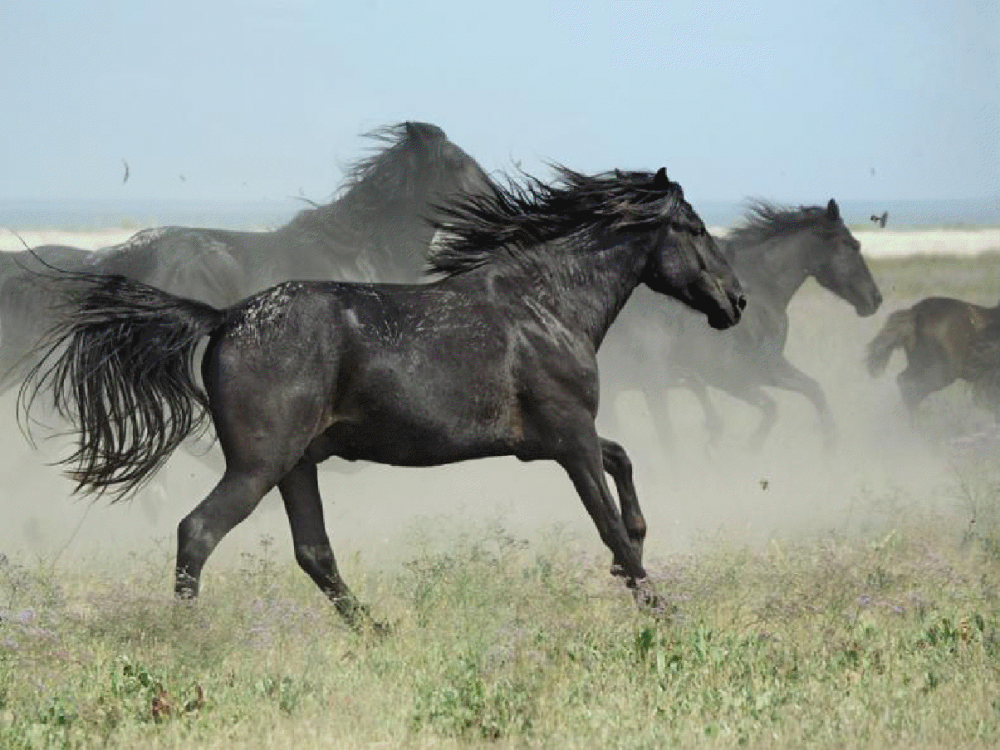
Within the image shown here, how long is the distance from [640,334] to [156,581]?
8299 mm

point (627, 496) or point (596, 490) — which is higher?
point (596, 490)

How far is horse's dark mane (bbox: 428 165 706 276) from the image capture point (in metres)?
8.69

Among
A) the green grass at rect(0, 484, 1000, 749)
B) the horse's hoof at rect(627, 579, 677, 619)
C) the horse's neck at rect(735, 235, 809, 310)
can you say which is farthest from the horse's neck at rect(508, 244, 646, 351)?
the horse's neck at rect(735, 235, 809, 310)

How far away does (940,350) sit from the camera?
17641 mm

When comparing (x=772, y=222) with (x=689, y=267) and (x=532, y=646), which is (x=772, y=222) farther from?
(x=532, y=646)

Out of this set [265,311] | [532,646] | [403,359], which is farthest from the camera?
[403,359]

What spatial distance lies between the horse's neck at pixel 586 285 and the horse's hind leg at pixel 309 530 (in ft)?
3.83

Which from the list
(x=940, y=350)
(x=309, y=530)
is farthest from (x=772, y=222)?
(x=309, y=530)

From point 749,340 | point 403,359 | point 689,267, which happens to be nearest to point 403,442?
point 403,359

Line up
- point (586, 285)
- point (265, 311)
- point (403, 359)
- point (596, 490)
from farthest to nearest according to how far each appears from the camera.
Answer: point (586, 285)
point (596, 490)
point (403, 359)
point (265, 311)

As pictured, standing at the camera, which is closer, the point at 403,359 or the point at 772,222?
the point at 403,359

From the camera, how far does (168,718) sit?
6305 millimetres

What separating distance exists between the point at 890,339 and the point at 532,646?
11.4 m

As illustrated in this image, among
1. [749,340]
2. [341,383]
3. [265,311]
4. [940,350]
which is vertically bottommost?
[940,350]
